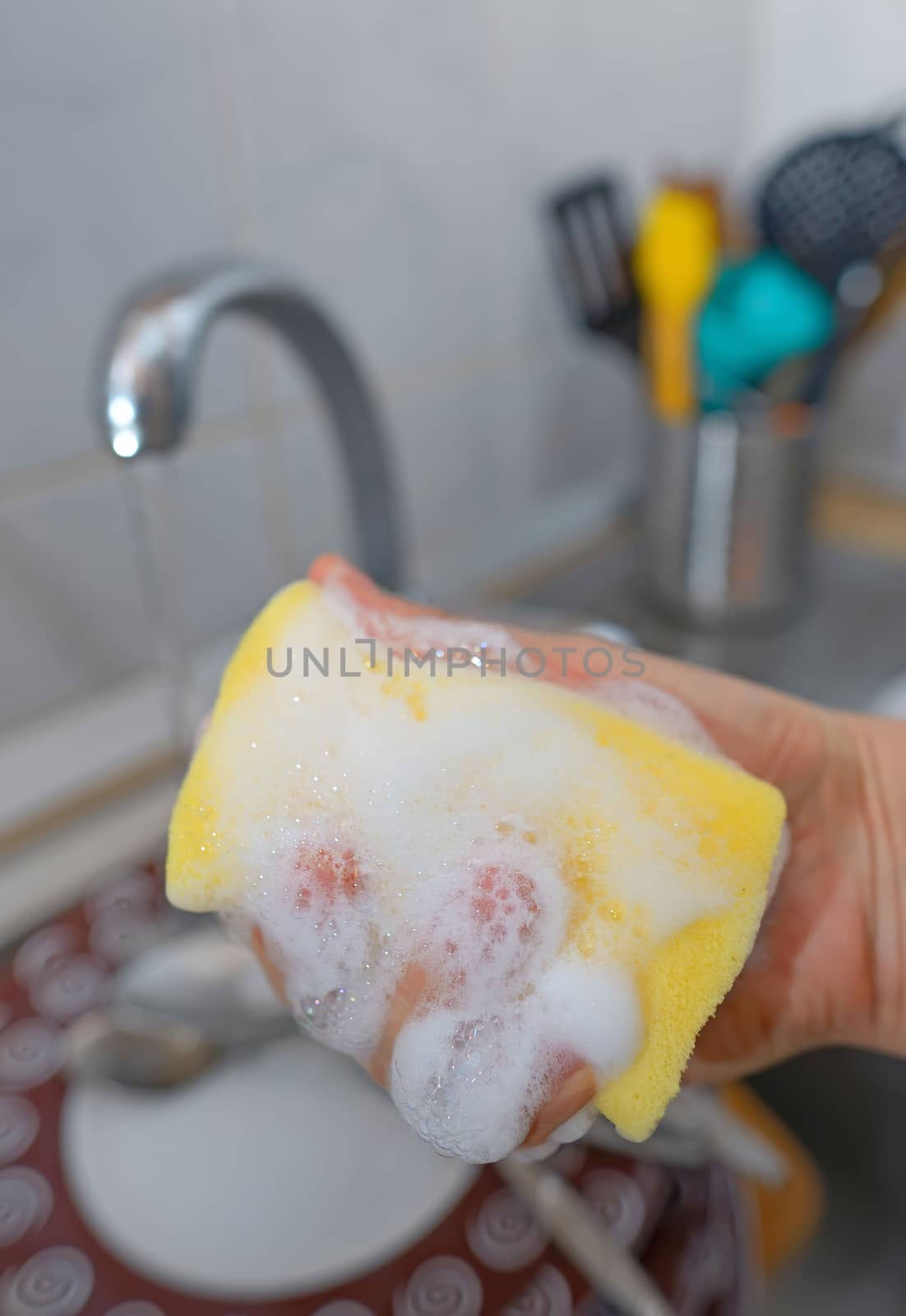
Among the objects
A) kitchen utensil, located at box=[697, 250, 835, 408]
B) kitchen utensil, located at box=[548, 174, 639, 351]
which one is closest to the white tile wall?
kitchen utensil, located at box=[548, 174, 639, 351]

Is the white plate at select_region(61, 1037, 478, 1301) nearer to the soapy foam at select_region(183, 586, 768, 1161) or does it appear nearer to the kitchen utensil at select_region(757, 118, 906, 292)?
the soapy foam at select_region(183, 586, 768, 1161)

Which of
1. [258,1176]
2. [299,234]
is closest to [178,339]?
[299,234]

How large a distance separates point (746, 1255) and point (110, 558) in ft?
1.65

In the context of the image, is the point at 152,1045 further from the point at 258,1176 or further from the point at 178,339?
the point at 178,339

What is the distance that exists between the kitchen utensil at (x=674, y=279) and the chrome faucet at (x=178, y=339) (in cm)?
27

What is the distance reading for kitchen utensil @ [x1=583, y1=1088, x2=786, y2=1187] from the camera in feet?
1.37

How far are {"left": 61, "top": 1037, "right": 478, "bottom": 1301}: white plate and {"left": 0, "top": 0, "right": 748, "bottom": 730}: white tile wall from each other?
0.87 ft

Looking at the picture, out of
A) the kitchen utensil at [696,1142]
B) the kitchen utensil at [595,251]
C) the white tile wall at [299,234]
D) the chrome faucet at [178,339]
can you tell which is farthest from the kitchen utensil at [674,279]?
the kitchen utensil at [696,1142]

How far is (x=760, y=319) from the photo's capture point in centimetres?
63

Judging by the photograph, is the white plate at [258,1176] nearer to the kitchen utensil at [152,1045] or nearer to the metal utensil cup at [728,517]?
the kitchen utensil at [152,1045]

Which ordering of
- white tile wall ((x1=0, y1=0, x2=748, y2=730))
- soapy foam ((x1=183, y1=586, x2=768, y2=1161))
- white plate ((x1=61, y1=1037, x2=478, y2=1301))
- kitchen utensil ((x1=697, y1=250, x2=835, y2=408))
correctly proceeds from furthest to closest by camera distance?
kitchen utensil ((x1=697, y1=250, x2=835, y2=408)), white tile wall ((x1=0, y1=0, x2=748, y2=730)), white plate ((x1=61, y1=1037, x2=478, y2=1301)), soapy foam ((x1=183, y1=586, x2=768, y2=1161))

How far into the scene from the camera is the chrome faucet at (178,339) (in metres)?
0.40

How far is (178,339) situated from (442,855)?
0.26 m

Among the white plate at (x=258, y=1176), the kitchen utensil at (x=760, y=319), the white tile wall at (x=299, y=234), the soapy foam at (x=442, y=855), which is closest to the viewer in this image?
the soapy foam at (x=442, y=855)
